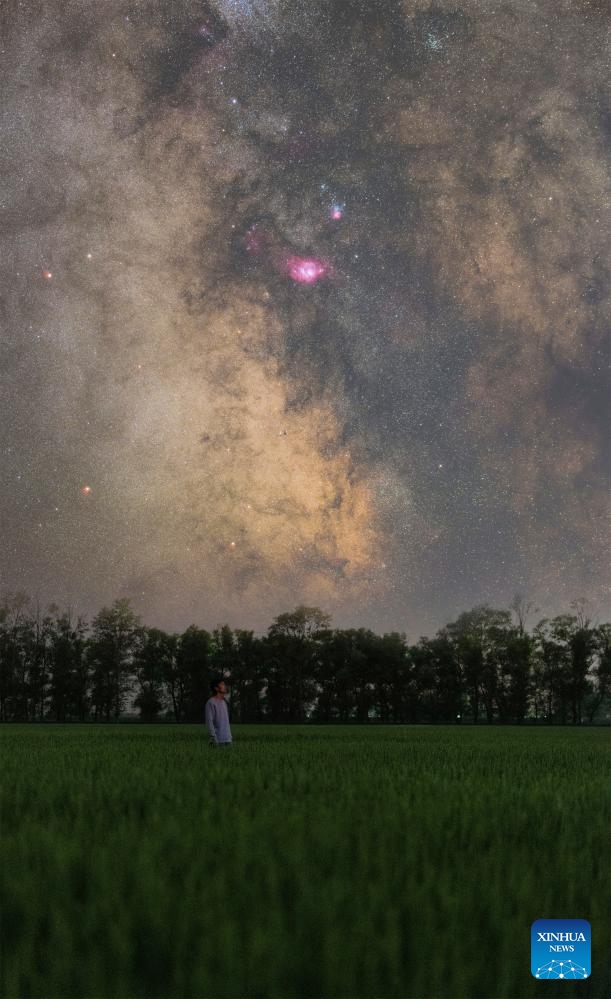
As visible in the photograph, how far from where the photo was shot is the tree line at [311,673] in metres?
82.9

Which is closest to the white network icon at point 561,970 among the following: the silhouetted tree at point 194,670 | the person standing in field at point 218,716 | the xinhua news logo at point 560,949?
the xinhua news logo at point 560,949

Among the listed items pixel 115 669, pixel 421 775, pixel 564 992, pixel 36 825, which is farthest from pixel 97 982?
pixel 115 669

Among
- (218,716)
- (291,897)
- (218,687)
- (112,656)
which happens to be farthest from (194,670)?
(291,897)

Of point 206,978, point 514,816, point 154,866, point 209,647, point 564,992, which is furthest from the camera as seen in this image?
point 209,647

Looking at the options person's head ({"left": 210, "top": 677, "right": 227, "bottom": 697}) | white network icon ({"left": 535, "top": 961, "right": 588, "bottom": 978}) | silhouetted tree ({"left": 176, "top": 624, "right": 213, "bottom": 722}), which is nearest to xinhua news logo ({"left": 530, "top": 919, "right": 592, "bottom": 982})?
white network icon ({"left": 535, "top": 961, "right": 588, "bottom": 978})

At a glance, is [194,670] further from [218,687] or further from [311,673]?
[218,687]

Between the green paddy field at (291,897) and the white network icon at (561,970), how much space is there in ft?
0.11

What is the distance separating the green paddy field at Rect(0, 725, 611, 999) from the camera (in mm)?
2352

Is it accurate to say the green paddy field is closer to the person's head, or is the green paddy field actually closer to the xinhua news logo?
the xinhua news logo

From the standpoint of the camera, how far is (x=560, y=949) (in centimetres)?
276

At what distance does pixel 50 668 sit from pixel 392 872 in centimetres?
8589

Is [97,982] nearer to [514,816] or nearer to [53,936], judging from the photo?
[53,936]

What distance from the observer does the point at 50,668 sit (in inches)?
3253

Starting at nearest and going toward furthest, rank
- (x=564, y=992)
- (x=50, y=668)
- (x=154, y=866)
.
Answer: (x=564, y=992) → (x=154, y=866) → (x=50, y=668)
